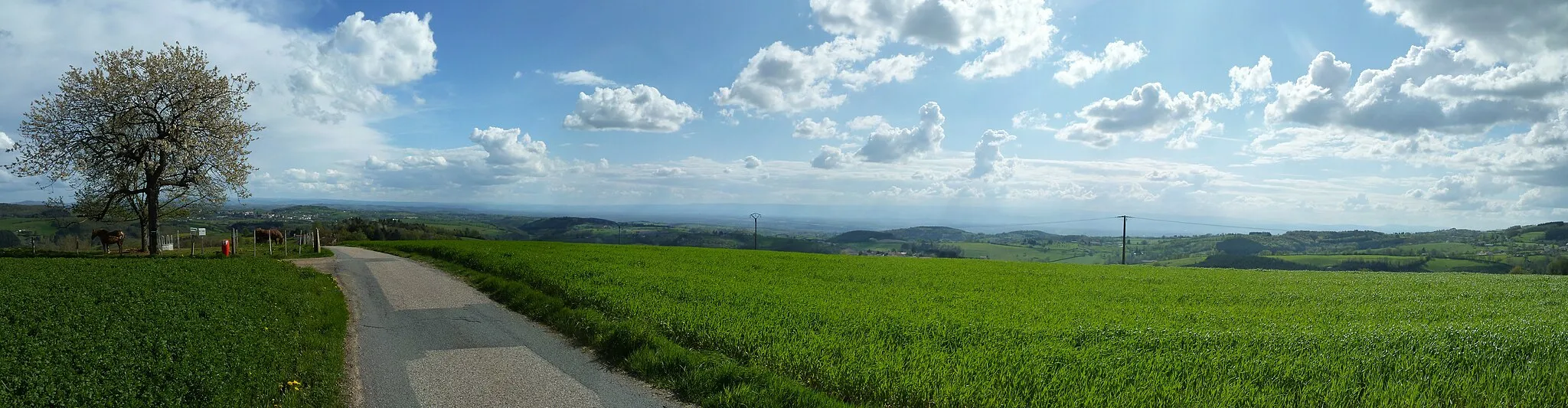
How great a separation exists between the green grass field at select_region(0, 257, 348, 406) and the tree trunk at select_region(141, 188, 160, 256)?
19.2 metres

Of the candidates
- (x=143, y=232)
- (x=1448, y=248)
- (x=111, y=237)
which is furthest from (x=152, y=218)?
(x=1448, y=248)

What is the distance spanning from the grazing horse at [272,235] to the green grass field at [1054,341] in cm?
3035

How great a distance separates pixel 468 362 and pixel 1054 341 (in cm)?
874

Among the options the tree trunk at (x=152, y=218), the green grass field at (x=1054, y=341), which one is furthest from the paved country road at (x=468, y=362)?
the tree trunk at (x=152, y=218)

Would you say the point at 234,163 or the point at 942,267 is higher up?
the point at 234,163

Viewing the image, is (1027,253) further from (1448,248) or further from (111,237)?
(111,237)

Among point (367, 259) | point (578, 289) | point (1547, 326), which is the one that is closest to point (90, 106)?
point (367, 259)

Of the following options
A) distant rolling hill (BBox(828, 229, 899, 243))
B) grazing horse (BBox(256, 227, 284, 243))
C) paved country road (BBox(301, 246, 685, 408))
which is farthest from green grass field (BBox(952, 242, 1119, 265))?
paved country road (BBox(301, 246, 685, 408))

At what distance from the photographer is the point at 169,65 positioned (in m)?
31.5

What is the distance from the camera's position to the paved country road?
317 inches

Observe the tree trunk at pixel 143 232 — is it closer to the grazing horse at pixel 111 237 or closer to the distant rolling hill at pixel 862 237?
the grazing horse at pixel 111 237

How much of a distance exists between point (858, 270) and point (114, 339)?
2125 centimetres

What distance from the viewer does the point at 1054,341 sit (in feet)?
35.3

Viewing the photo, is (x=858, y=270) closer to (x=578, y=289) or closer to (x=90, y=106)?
(x=578, y=289)
